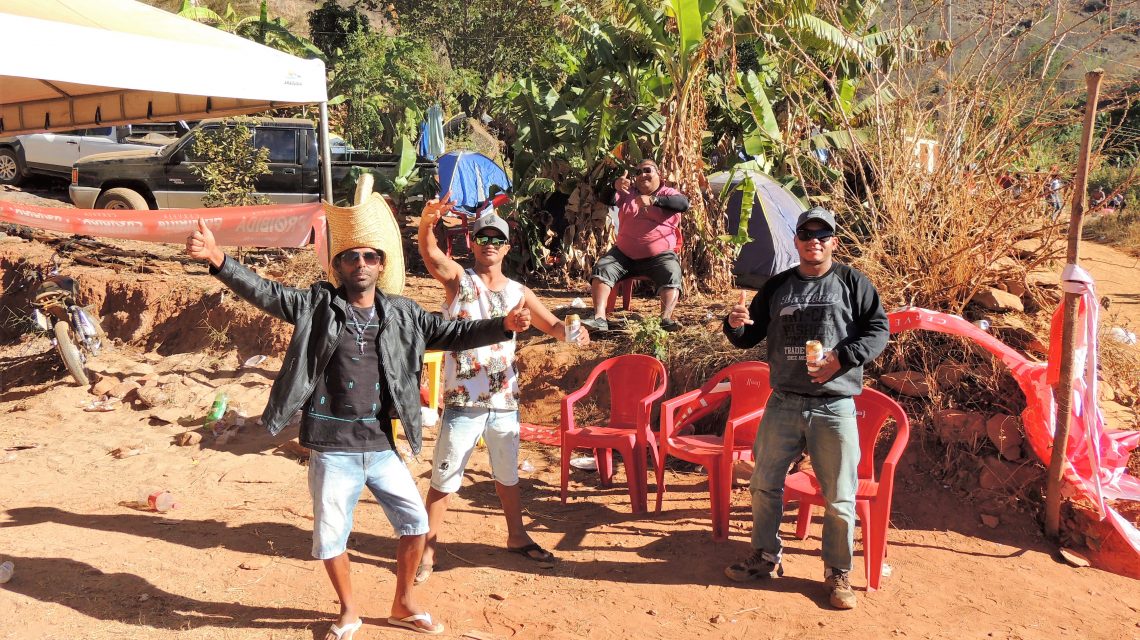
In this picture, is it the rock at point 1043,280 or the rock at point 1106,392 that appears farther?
the rock at point 1043,280

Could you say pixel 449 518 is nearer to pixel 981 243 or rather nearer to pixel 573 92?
pixel 981 243

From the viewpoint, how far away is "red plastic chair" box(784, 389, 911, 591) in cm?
460

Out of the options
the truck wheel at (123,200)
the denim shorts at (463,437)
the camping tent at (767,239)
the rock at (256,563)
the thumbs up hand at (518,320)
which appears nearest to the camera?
the thumbs up hand at (518,320)

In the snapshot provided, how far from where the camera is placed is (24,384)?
357 inches

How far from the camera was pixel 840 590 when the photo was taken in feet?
14.6

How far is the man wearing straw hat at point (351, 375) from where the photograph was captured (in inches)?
146

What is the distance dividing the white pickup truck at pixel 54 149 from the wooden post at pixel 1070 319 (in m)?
15.1

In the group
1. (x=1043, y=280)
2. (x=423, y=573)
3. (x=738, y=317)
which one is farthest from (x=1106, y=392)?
(x=423, y=573)

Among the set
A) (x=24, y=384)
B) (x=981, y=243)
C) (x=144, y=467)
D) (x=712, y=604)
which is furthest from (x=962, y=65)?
(x=24, y=384)

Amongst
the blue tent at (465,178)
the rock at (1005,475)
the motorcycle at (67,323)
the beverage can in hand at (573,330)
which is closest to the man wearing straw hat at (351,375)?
the beverage can in hand at (573,330)

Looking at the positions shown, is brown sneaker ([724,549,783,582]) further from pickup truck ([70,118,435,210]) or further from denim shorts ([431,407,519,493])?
pickup truck ([70,118,435,210])

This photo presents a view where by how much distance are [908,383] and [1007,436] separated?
69 centimetres

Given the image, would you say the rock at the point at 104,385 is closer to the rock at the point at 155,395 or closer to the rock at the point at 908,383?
the rock at the point at 155,395

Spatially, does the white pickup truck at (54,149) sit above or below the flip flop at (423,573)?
above
